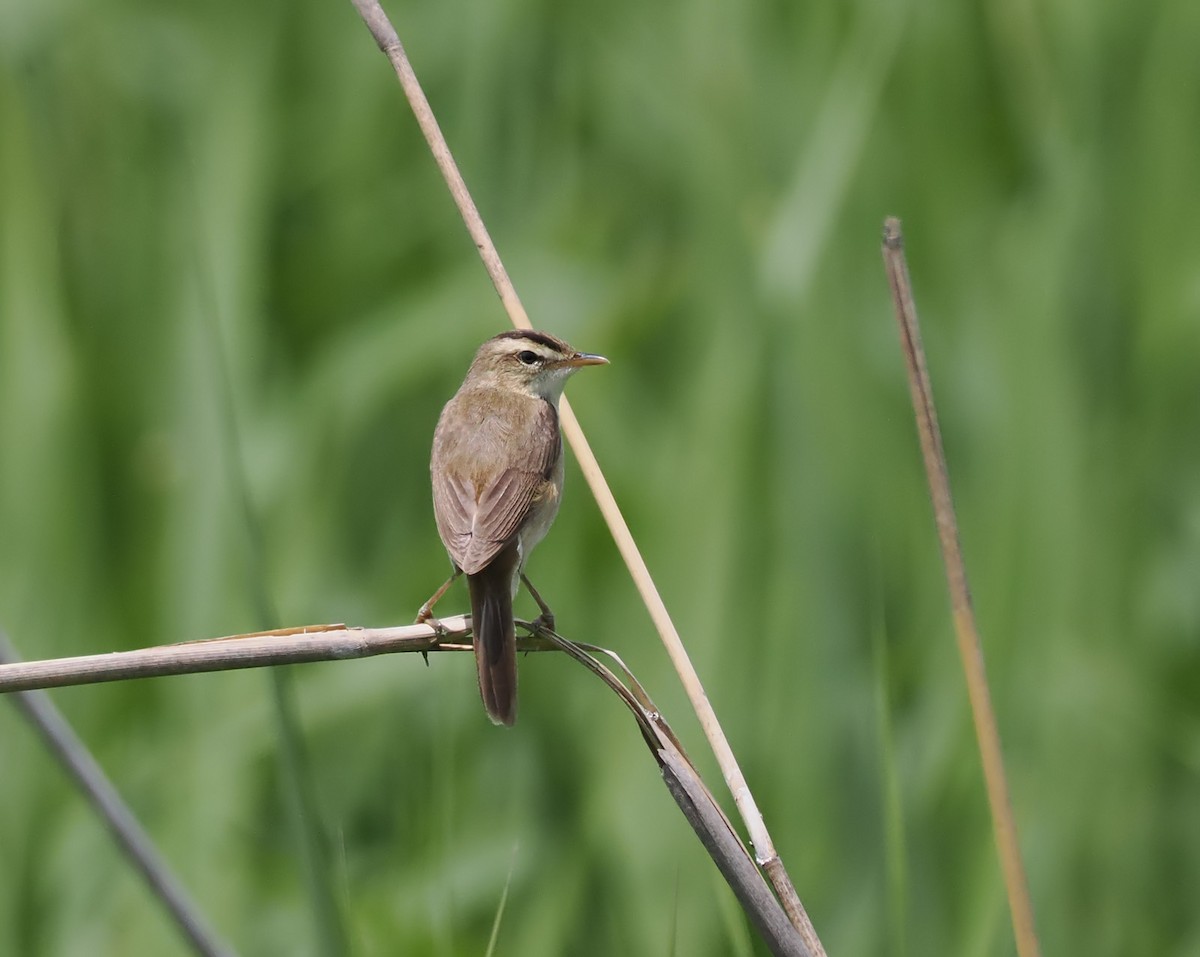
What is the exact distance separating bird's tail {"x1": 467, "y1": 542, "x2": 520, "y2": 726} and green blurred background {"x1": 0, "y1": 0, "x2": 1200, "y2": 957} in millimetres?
176

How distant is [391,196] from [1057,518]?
2.28 m

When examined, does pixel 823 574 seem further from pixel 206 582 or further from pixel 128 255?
pixel 128 255

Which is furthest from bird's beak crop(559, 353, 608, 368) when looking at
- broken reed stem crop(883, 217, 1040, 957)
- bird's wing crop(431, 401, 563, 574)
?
broken reed stem crop(883, 217, 1040, 957)

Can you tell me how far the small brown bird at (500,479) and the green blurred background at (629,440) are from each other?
213 mm

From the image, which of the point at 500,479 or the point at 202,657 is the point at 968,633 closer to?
the point at 202,657

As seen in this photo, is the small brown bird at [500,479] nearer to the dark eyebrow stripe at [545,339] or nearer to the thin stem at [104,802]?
the dark eyebrow stripe at [545,339]

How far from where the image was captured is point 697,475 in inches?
144

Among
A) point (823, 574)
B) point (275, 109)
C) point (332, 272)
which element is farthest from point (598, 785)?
point (275, 109)

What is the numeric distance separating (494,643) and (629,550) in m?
0.39

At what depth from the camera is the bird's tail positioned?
8.50 ft

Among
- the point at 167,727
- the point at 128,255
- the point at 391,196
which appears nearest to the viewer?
the point at 167,727

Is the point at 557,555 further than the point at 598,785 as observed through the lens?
Yes

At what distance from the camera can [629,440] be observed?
4105 mm

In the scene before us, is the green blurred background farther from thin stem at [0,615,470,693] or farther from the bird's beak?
thin stem at [0,615,470,693]
